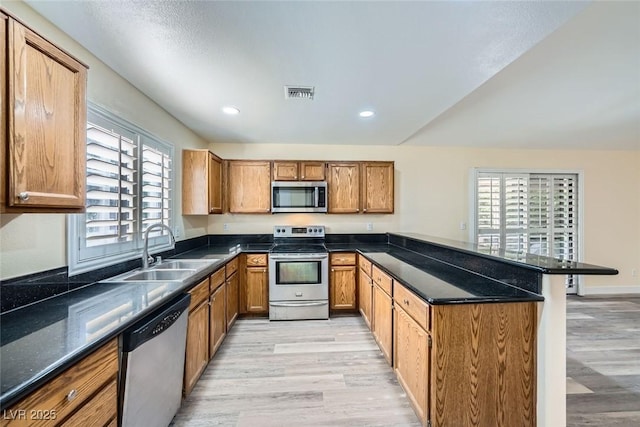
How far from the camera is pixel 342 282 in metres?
3.50

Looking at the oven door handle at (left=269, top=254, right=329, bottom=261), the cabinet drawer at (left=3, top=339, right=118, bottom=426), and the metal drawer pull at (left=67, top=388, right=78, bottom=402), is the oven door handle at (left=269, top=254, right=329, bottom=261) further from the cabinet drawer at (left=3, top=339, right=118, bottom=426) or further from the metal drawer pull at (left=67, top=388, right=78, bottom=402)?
the metal drawer pull at (left=67, top=388, right=78, bottom=402)

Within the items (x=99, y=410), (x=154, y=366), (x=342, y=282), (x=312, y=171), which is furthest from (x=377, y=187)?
(x=99, y=410)

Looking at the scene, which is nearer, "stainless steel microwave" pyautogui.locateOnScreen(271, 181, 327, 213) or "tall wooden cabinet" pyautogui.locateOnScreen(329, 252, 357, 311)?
"tall wooden cabinet" pyautogui.locateOnScreen(329, 252, 357, 311)

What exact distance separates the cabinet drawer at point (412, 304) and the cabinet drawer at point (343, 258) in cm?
136

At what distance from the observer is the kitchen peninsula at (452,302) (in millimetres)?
871

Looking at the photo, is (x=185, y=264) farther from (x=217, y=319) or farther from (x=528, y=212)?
(x=528, y=212)

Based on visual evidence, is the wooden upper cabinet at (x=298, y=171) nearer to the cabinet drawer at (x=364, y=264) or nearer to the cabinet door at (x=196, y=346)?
the cabinet drawer at (x=364, y=264)

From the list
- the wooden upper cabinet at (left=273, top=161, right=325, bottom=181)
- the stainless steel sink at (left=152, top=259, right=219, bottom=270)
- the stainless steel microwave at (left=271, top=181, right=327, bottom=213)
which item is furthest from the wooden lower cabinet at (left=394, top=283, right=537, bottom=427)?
the wooden upper cabinet at (left=273, top=161, right=325, bottom=181)

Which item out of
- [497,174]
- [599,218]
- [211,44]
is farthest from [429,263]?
[599,218]

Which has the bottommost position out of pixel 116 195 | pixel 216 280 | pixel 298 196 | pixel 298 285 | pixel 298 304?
pixel 298 304

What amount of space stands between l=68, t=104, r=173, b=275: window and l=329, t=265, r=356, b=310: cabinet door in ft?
6.62

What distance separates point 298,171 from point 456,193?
262cm

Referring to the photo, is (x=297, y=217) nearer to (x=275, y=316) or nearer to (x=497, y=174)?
(x=275, y=316)

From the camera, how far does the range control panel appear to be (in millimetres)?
3992
